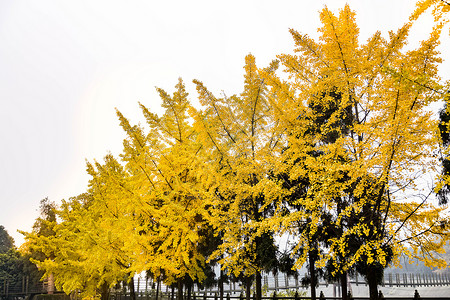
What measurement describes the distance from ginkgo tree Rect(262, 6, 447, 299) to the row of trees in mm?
37

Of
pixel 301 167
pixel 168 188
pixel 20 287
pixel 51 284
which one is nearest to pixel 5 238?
pixel 20 287

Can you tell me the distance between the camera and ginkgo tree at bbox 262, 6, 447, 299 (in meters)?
6.07

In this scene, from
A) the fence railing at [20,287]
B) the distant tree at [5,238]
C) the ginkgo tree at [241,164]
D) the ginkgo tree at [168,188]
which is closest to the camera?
the ginkgo tree at [168,188]

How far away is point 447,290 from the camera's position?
19219 millimetres

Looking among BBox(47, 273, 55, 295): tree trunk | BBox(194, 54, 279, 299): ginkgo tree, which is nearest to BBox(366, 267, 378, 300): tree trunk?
BBox(194, 54, 279, 299): ginkgo tree

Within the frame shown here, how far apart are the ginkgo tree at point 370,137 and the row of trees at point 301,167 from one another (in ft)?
0.12

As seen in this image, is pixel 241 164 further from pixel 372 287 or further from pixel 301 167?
pixel 372 287

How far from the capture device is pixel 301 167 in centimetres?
795

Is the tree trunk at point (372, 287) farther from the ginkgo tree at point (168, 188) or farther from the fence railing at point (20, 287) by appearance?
the fence railing at point (20, 287)

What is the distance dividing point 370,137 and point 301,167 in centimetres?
199

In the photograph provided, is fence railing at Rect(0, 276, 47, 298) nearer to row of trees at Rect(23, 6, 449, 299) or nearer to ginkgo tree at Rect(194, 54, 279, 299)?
row of trees at Rect(23, 6, 449, 299)

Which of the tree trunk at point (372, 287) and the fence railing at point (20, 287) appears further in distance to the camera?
the fence railing at point (20, 287)

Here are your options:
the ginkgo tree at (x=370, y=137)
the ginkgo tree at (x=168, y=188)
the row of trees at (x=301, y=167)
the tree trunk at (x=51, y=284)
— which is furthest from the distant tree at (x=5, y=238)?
the ginkgo tree at (x=370, y=137)

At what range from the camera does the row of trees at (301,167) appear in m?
6.31
